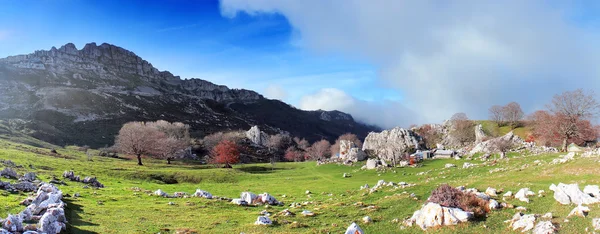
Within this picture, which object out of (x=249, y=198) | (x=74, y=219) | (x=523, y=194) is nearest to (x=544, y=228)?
(x=523, y=194)

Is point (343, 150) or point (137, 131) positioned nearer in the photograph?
point (137, 131)

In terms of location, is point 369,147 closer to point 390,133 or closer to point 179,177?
point 390,133

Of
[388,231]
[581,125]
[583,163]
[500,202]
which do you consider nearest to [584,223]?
[500,202]

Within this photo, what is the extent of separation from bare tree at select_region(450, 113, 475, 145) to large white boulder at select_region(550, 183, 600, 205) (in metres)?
121

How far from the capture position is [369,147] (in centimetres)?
11875

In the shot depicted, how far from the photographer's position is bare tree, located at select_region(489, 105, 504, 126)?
456 ft

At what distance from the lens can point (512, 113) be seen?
137m

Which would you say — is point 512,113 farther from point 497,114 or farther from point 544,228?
point 544,228

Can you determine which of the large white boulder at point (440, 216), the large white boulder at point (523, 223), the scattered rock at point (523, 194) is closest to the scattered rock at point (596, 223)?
the large white boulder at point (523, 223)

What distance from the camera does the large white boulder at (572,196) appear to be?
1834cm

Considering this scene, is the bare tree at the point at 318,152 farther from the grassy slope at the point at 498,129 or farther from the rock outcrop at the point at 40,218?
the rock outcrop at the point at 40,218

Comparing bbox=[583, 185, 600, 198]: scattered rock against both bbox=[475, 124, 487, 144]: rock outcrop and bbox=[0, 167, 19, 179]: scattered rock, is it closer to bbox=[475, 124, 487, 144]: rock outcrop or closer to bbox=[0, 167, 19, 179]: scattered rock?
bbox=[0, 167, 19, 179]: scattered rock

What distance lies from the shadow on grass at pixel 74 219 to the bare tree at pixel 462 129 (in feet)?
442

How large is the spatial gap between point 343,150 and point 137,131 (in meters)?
71.6
